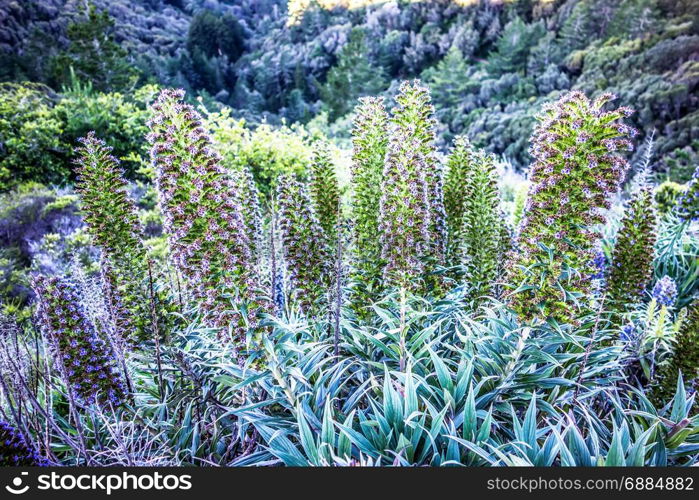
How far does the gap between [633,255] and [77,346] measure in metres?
3.23

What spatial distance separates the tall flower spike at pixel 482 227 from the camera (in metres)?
2.66

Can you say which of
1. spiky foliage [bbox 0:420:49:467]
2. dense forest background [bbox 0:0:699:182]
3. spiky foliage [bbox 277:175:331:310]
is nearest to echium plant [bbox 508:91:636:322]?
spiky foliage [bbox 277:175:331:310]

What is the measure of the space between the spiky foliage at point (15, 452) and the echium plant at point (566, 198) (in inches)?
91.0

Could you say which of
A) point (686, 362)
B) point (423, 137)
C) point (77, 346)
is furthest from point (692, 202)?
point (77, 346)

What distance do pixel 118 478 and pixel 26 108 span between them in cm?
1280

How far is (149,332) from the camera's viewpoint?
2436 mm

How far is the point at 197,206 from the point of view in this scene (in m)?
1.87

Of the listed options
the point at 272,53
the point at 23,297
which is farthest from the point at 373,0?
the point at 23,297

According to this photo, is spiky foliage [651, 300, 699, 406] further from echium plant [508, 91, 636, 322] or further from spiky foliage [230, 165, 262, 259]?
spiky foliage [230, 165, 262, 259]

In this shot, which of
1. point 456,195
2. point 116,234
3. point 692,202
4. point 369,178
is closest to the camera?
point 116,234

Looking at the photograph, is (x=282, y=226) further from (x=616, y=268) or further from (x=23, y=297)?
(x=23, y=297)

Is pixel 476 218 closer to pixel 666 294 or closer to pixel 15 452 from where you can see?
pixel 666 294

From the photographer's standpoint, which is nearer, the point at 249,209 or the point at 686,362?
the point at 686,362

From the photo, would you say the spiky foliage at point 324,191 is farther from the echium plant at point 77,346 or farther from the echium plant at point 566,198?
the echium plant at point 77,346
